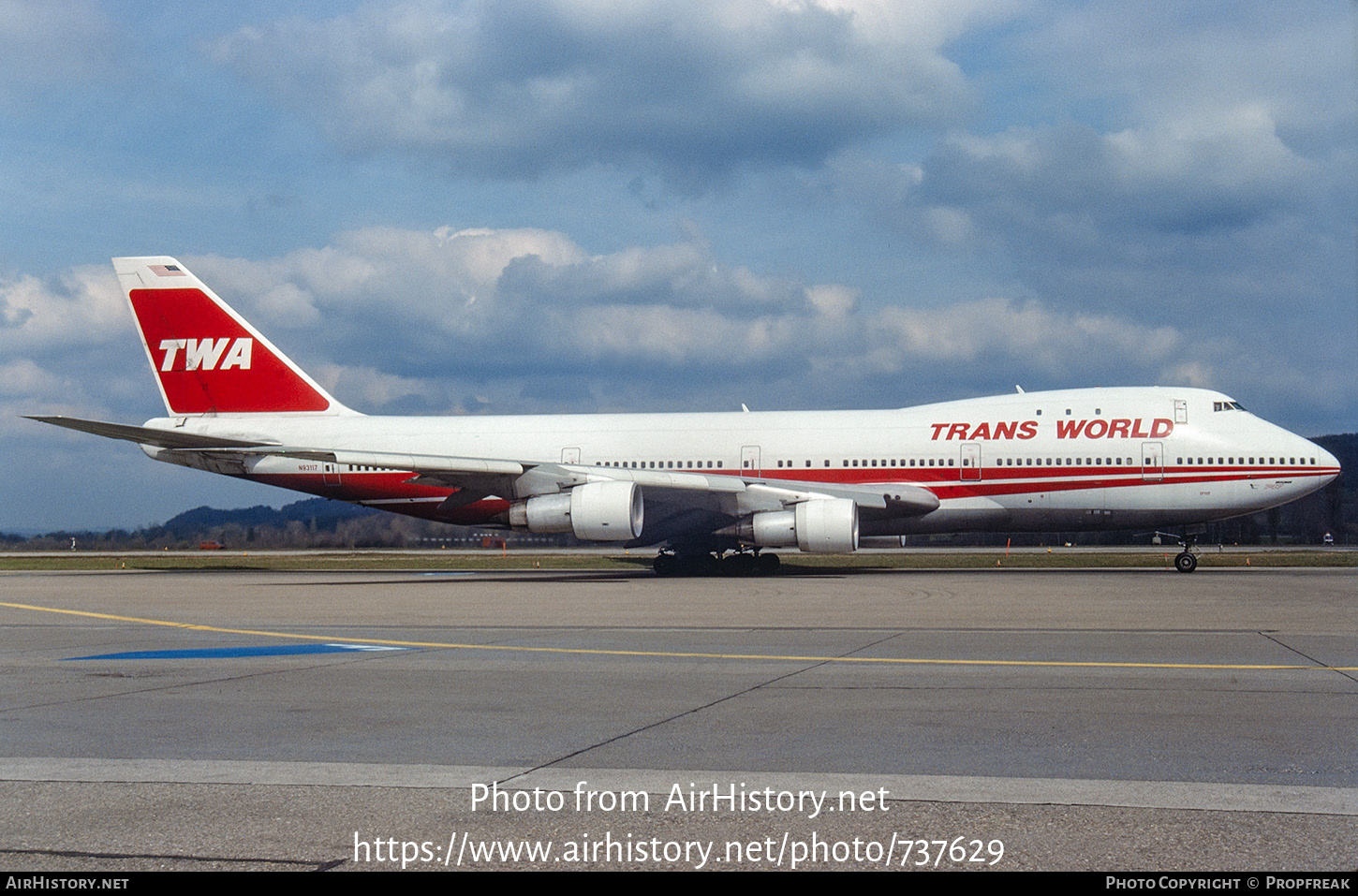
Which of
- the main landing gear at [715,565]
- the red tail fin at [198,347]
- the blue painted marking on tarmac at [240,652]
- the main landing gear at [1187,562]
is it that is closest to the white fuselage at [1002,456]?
the main landing gear at [1187,562]

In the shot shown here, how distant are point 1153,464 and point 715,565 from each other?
36.7 ft

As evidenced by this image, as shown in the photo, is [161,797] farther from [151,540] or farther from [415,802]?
[151,540]

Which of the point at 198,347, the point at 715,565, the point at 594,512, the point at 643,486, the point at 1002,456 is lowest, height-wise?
the point at 715,565

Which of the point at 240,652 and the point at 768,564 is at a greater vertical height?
the point at 768,564

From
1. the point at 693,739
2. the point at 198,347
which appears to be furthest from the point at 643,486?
the point at 693,739

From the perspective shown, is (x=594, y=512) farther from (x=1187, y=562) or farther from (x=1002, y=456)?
(x=1187, y=562)

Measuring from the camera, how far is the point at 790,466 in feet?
93.4

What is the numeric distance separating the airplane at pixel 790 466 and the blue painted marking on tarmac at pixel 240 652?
1262cm

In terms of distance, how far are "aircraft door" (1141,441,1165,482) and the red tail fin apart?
23.2 metres

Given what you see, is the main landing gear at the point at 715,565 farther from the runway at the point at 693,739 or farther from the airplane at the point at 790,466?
the runway at the point at 693,739

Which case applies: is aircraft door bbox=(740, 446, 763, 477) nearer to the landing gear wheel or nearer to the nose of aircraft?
the landing gear wheel

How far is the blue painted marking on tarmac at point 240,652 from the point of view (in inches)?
475

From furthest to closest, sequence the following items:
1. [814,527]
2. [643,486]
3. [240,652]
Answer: [643,486] < [814,527] < [240,652]

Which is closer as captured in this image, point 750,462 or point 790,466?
point 790,466
